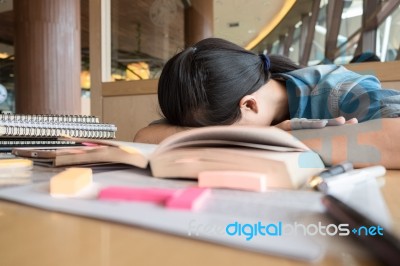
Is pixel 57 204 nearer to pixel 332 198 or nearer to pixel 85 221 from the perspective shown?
pixel 85 221

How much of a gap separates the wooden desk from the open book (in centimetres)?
12

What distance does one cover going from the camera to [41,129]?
725mm

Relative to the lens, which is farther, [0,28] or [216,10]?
[0,28]

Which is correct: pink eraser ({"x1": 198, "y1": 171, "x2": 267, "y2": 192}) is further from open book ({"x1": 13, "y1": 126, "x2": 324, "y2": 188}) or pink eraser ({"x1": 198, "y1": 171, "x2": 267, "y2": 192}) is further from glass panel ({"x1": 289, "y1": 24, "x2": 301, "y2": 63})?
glass panel ({"x1": 289, "y1": 24, "x2": 301, "y2": 63})

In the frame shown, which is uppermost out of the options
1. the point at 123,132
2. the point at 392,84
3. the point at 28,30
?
the point at 28,30

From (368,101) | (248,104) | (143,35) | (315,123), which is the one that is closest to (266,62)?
(248,104)

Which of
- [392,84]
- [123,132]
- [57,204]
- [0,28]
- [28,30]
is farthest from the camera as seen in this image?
[0,28]

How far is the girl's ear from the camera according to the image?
837 millimetres

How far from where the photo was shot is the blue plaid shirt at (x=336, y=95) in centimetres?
71

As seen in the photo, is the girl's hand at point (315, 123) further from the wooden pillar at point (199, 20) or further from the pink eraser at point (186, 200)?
the wooden pillar at point (199, 20)

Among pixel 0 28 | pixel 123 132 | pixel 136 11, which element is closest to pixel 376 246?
pixel 123 132

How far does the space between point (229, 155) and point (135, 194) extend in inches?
4.4

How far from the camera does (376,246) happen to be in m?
0.16

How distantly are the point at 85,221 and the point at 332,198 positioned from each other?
0.54 feet
